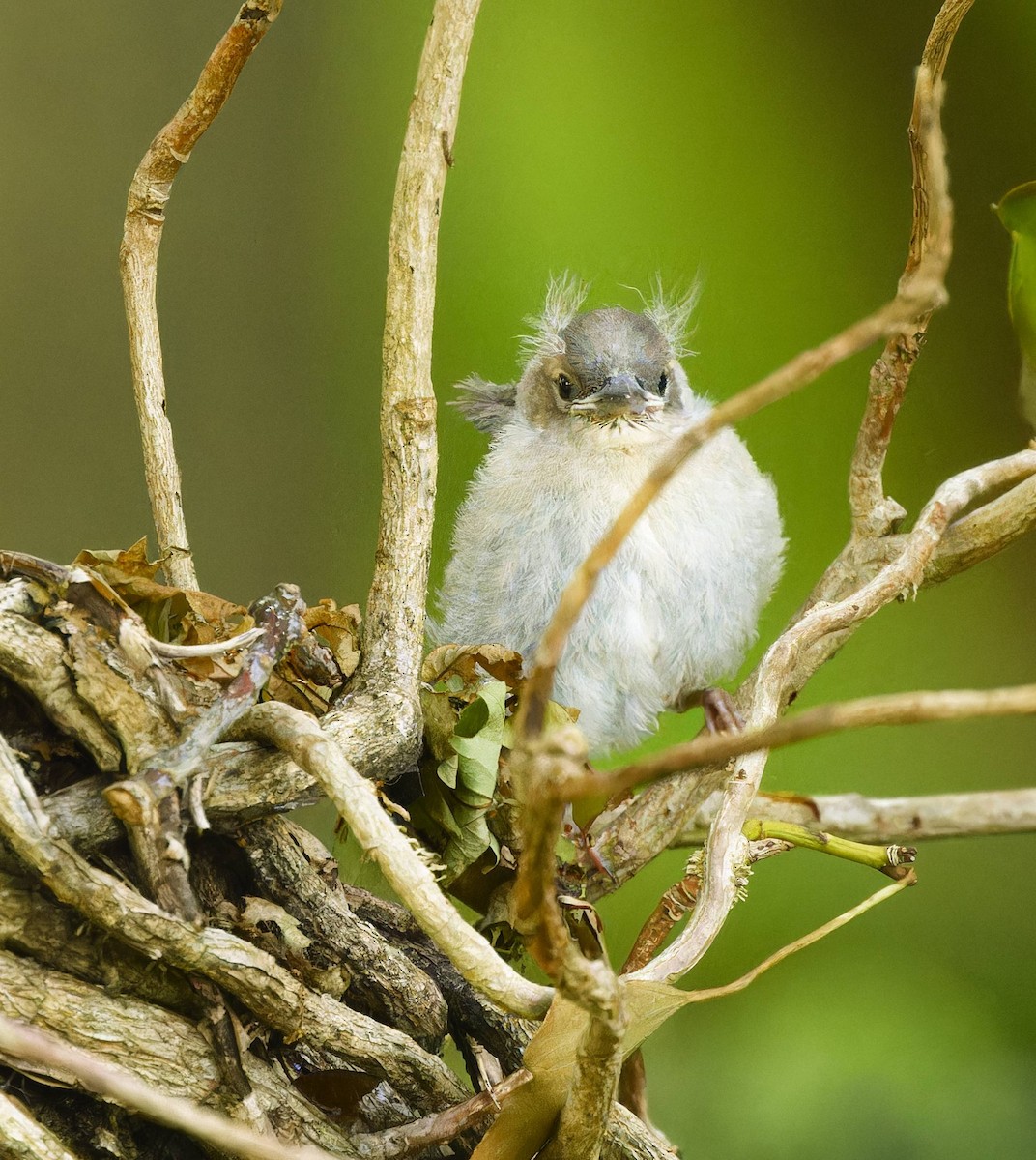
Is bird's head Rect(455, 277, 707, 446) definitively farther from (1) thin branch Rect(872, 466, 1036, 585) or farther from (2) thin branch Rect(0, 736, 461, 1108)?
(2) thin branch Rect(0, 736, 461, 1108)

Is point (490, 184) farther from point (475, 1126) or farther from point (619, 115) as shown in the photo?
point (475, 1126)

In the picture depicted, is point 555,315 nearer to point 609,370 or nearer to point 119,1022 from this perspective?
point 609,370

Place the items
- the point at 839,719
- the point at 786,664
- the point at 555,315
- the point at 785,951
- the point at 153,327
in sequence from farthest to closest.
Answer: the point at 555,315 → the point at 153,327 → the point at 786,664 → the point at 785,951 → the point at 839,719

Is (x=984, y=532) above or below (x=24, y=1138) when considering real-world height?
above

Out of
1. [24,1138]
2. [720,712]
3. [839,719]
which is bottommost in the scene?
[24,1138]

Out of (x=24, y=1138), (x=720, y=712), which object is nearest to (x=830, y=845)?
(x=720, y=712)

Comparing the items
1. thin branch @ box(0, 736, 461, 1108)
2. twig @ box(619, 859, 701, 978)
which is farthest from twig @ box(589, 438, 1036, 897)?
thin branch @ box(0, 736, 461, 1108)

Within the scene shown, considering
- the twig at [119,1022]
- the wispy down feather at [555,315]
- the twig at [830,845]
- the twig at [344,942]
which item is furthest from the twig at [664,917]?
the wispy down feather at [555,315]

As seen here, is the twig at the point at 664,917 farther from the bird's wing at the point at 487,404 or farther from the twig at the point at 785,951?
the bird's wing at the point at 487,404
